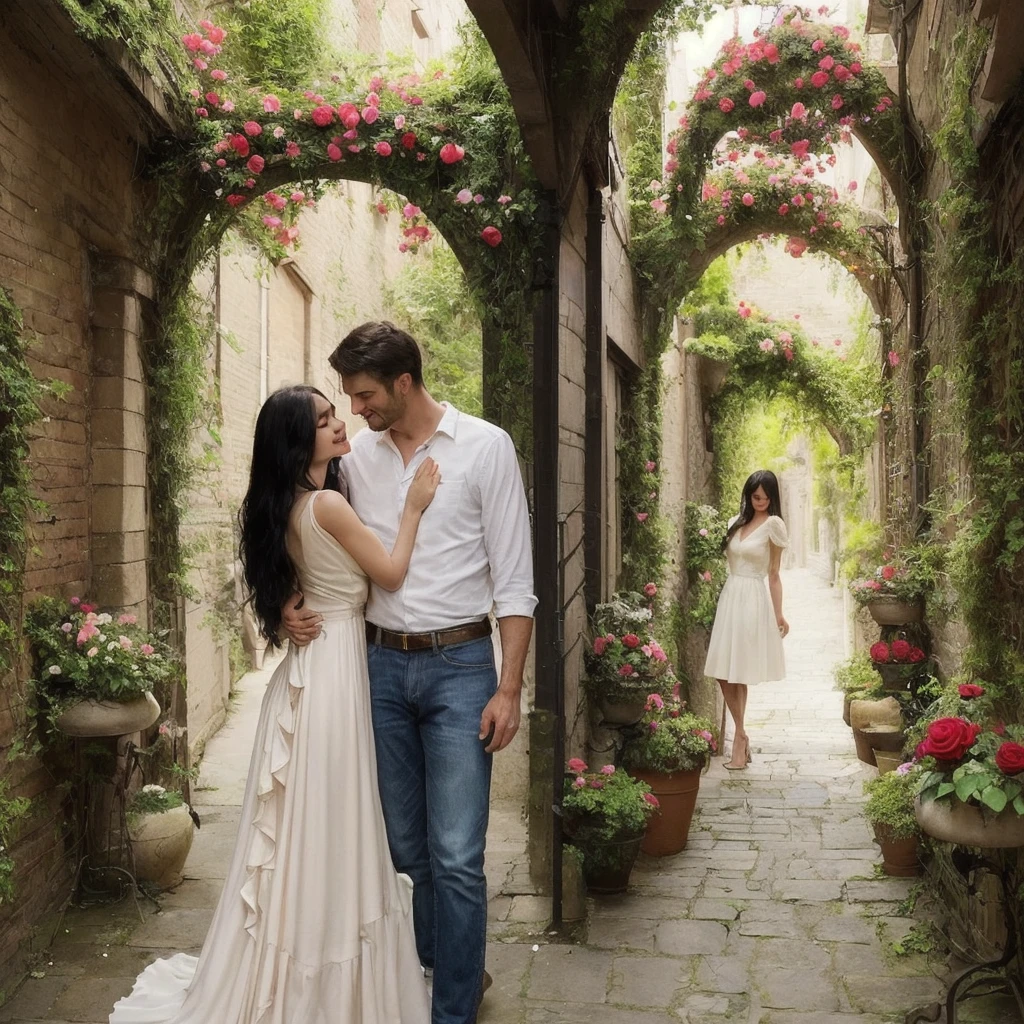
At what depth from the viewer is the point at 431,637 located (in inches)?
128

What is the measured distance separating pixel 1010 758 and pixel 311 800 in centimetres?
207

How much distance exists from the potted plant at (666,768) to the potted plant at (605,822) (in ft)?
2.09

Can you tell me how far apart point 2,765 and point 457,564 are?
7.20 feet

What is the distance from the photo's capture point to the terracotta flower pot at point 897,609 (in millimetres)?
6422

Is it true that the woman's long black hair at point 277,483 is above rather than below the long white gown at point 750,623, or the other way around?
above

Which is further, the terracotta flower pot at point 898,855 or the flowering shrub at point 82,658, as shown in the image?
the terracotta flower pot at point 898,855

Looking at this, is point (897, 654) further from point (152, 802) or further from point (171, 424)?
point (171, 424)

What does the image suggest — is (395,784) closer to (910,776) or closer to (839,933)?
(839,933)

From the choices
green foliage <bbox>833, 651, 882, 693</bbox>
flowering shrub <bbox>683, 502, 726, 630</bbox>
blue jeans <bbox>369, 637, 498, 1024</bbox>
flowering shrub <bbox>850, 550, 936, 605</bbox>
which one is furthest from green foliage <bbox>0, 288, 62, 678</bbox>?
flowering shrub <bbox>683, 502, 726, 630</bbox>

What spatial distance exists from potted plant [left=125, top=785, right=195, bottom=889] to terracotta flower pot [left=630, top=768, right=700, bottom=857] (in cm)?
227

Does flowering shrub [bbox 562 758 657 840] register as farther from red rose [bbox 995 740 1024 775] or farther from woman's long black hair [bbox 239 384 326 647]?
woman's long black hair [bbox 239 384 326 647]

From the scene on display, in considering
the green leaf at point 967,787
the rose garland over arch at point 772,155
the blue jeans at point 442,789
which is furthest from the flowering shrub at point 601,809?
the rose garland over arch at point 772,155

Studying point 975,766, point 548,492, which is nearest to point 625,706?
point 548,492

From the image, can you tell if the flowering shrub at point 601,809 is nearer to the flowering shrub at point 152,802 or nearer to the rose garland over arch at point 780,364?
the flowering shrub at point 152,802
